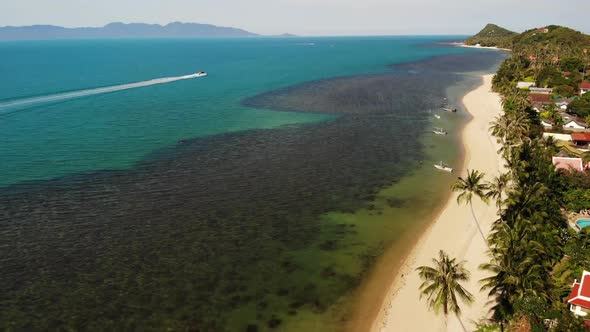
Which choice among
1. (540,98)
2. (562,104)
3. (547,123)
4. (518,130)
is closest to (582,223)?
(518,130)

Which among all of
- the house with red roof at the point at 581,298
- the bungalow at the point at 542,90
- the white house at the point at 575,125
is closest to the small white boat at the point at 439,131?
the white house at the point at 575,125

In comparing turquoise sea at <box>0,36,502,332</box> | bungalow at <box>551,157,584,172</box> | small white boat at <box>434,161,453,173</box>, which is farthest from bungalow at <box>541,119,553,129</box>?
small white boat at <box>434,161,453,173</box>

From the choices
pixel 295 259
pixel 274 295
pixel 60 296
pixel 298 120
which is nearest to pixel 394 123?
pixel 298 120

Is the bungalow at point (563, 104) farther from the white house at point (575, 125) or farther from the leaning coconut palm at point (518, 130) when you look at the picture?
the leaning coconut palm at point (518, 130)

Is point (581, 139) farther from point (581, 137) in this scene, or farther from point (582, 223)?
point (582, 223)

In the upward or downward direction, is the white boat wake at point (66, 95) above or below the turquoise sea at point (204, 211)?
→ above

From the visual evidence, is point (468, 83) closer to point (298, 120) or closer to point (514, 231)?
point (298, 120)

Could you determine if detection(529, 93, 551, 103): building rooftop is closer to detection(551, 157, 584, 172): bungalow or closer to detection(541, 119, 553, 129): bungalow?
detection(541, 119, 553, 129): bungalow
